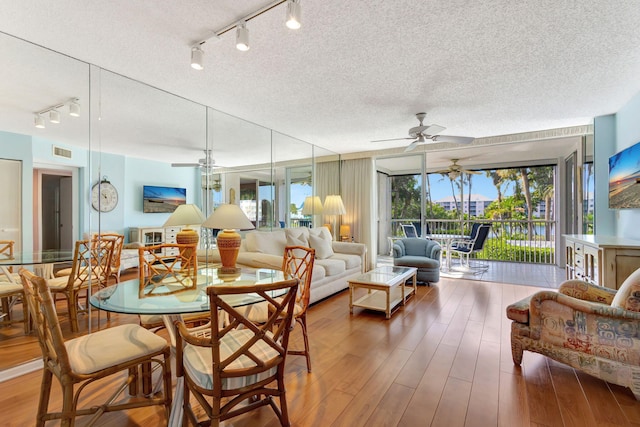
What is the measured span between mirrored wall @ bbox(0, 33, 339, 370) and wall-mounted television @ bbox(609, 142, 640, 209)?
4.46 meters

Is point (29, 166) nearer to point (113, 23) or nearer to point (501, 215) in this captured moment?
point (113, 23)

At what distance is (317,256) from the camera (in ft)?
15.1

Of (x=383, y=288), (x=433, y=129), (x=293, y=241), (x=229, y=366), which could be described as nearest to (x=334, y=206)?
(x=293, y=241)

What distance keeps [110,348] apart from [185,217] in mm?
1598

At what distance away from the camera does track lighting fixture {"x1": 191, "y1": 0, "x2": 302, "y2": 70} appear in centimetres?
173

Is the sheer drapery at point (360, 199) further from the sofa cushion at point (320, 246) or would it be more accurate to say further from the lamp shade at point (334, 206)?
the sofa cushion at point (320, 246)

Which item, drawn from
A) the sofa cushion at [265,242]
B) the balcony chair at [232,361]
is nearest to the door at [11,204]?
the balcony chair at [232,361]

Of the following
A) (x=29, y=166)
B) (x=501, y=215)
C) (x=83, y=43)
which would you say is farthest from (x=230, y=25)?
(x=501, y=215)

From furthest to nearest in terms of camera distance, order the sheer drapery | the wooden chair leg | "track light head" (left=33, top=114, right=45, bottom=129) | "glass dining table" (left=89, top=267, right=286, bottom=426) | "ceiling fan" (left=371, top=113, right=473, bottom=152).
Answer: the sheer drapery < "ceiling fan" (left=371, top=113, right=473, bottom=152) < "track light head" (left=33, top=114, right=45, bottom=129) < "glass dining table" (left=89, top=267, right=286, bottom=426) < the wooden chair leg

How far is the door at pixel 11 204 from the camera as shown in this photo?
238 cm

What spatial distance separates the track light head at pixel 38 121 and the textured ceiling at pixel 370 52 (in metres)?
0.40

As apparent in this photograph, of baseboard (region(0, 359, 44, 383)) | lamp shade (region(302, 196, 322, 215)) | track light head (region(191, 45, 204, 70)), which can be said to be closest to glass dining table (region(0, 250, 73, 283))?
baseboard (region(0, 359, 44, 383))

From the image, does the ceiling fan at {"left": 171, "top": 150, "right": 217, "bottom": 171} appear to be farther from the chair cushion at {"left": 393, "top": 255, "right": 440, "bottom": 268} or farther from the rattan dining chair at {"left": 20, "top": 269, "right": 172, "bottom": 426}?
the chair cushion at {"left": 393, "top": 255, "right": 440, "bottom": 268}

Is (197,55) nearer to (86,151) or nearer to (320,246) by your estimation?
(86,151)
